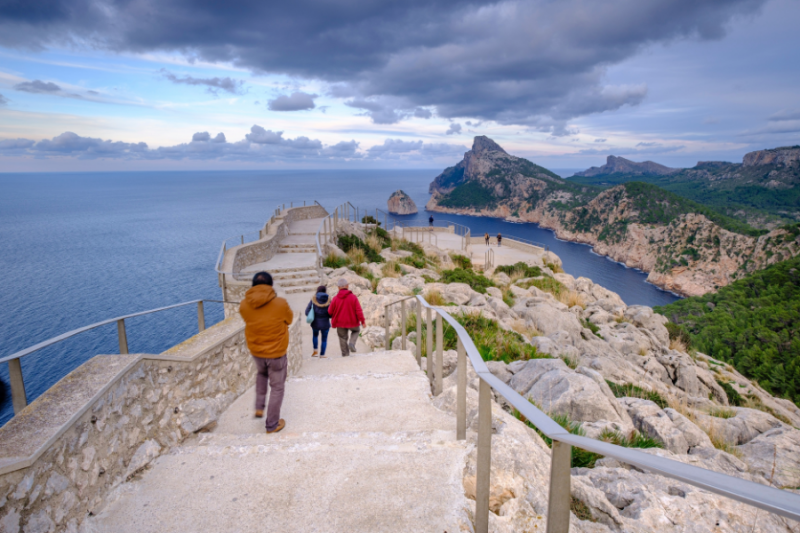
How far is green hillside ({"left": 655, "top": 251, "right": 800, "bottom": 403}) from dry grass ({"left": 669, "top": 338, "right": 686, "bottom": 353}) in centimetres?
298

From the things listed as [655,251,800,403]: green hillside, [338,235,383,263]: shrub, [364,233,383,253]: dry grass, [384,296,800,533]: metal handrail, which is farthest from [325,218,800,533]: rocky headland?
[364,233,383,253]: dry grass

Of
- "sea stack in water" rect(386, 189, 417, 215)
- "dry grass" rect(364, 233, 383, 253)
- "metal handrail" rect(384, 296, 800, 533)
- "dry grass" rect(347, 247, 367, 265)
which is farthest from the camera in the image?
"sea stack in water" rect(386, 189, 417, 215)

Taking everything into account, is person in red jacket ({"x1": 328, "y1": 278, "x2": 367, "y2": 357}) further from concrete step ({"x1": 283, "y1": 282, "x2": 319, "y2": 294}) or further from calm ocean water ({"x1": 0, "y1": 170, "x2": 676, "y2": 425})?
calm ocean water ({"x1": 0, "y1": 170, "x2": 676, "y2": 425})

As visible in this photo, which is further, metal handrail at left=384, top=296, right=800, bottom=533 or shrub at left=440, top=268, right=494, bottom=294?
shrub at left=440, top=268, right=494, bottom=294

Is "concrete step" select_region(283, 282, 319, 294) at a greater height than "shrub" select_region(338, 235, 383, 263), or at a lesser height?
lesser

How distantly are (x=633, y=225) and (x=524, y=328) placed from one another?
292 feet

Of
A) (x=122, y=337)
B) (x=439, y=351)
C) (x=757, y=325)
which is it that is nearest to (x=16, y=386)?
(x=122, y=337)

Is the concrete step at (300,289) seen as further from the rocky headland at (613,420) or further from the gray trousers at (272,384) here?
the gray trousers at (272,384)

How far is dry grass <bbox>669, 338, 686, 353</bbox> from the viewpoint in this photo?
43.7ft

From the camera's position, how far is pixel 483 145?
182 metres

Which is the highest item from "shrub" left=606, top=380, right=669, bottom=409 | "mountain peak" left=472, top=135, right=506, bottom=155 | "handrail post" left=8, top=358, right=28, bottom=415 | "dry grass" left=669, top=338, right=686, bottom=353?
"mountain peak" left=472, top=135, right=506, bottom=155

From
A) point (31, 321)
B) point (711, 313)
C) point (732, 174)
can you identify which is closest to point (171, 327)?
point (31, 321)

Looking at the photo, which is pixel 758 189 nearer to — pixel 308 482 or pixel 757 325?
pixel 757 325

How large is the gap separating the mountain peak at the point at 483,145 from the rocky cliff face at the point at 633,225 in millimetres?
16783
